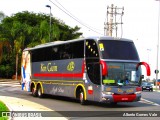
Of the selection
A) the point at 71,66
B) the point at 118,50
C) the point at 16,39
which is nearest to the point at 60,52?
the point at 71,66

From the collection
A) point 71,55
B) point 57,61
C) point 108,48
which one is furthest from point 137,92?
point 57,61

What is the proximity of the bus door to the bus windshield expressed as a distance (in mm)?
440

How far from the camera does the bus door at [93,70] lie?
20.6 metres

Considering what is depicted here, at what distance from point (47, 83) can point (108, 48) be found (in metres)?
7.62

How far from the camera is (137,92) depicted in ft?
69.0

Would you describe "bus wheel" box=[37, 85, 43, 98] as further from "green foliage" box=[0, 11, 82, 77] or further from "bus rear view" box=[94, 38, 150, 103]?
"green foliage" box=[0, 11, 82, 77]

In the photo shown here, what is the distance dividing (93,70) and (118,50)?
66.1 inches

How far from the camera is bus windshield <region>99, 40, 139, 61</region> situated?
2056cm

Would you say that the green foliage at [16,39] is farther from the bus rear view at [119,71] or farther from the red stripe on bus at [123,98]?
the red stripe on bus at [123,98]

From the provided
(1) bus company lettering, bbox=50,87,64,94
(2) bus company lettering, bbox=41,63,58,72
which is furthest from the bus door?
(2) bus company lettering, bbox=41,63,58,72

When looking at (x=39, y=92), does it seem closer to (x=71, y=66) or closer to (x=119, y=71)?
(x=71, y=66)

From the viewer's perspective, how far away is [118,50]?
68.9 ft

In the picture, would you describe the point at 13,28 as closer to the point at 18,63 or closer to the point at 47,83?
the point at 18,63

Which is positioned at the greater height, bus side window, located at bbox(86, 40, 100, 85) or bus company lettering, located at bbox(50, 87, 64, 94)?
bus side window, located at bbox(86, 40, 100, 85)
